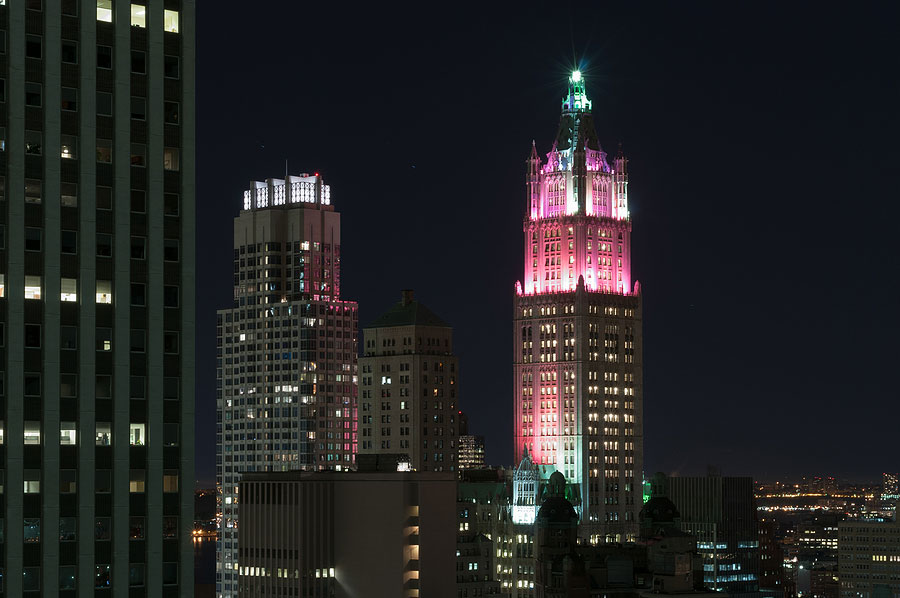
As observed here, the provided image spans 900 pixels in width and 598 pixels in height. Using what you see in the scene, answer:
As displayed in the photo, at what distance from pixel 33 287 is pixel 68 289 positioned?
106 inches

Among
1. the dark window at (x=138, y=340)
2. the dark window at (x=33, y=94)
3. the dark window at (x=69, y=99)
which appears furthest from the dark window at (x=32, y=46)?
the dark window at (x=138, y=340)

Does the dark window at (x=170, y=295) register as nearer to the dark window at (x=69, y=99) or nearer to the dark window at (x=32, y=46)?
the dark window at (x=69, y=99)

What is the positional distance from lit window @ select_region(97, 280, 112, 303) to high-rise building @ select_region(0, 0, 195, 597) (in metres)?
0.14

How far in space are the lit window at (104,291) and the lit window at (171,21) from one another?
20.3 meters

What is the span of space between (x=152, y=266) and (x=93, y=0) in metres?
20.5

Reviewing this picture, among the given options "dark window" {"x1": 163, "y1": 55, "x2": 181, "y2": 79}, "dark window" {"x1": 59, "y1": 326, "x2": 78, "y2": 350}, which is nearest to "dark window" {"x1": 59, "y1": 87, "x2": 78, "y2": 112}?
"dark window" {"x1": 163, "y1": 55, "x2": 181, "y2": 79}

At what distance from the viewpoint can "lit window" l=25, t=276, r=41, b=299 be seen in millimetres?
149375

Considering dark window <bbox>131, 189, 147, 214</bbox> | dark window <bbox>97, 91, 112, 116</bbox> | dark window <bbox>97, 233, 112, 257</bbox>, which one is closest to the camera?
dark window <bbox>97, 233, 112, 257</bbox>

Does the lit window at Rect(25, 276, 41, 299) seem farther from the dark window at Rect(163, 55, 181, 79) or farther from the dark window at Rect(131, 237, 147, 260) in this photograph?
the dark window at Rect(163, 55, 181, 79)

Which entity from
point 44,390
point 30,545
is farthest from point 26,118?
point 30,545

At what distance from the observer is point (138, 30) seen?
15512 cm

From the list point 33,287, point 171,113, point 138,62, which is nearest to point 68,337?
point 33,287

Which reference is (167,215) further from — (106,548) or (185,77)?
(106,548)

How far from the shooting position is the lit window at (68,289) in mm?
150750
